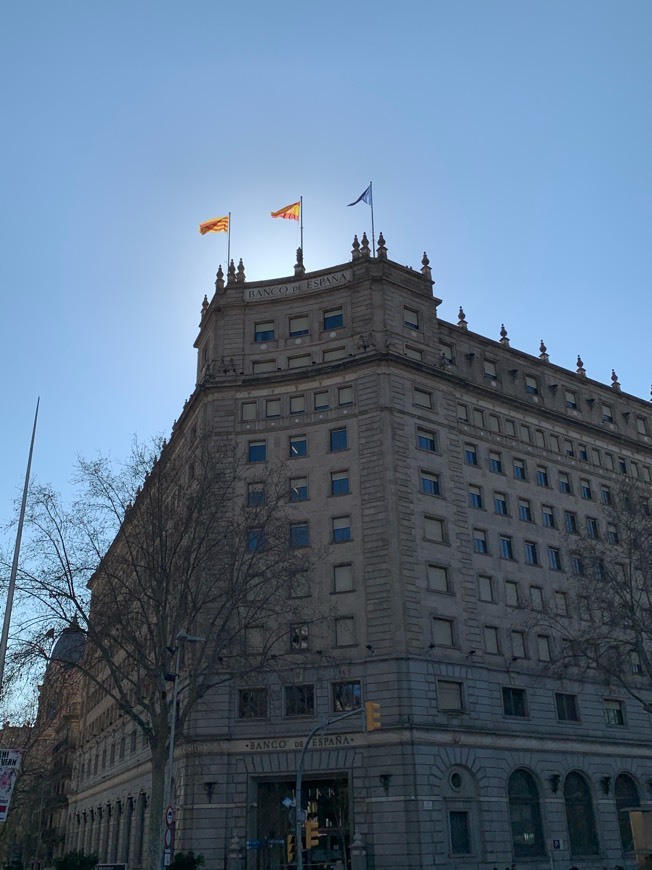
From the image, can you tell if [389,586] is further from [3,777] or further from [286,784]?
[3,777]

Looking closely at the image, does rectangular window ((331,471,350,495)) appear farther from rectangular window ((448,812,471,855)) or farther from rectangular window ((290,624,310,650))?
rectangular window ((448,812,471,855))

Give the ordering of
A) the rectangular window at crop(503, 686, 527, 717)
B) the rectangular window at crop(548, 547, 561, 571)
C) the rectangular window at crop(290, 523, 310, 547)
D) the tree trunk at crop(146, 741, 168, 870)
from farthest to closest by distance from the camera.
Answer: the rectangular window at crop(548, 547, 561, 571)
the rectangular window at crop(290, 523, 310, 547)
the rectangular window at crop(503, 686, 527, 717)
the tree trunk at crop(146, 741, 168, 870)

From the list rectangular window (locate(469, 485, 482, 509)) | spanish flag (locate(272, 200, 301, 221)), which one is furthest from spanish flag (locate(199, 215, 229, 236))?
rectangular window (locate(469, 485, 482, 509))

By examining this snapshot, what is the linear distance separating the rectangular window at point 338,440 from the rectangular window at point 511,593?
13.0 metres

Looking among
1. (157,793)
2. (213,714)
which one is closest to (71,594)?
(157,793)

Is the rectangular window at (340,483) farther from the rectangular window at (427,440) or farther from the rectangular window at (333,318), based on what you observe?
the rectangular window at (333,318)

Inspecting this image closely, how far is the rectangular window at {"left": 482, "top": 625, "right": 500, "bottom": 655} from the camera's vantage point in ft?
159

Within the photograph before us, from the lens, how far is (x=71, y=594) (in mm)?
36562

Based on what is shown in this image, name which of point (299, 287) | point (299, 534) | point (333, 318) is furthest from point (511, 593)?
point (299, 287)

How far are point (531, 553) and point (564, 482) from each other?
23.2ft

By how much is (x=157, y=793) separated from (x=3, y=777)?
14.8 meters

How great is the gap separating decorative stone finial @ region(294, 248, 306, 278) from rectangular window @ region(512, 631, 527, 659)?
26.4m

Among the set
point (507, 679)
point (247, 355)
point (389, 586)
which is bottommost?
point (507, 679)

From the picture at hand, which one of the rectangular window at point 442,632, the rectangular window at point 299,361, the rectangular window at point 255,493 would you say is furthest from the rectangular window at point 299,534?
the rectangular window at point 299,361
